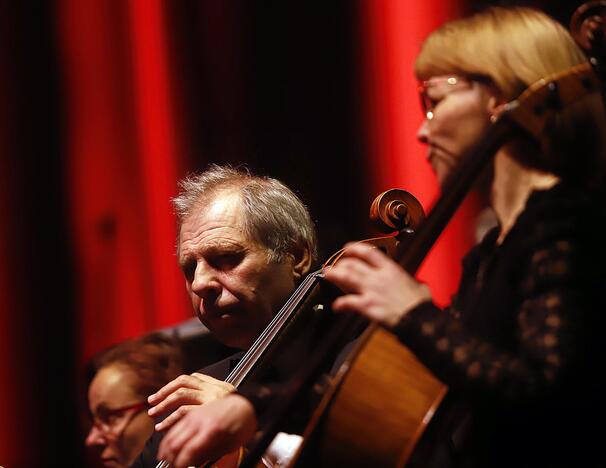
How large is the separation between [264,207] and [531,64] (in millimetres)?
833

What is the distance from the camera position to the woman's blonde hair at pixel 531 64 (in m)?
1.12

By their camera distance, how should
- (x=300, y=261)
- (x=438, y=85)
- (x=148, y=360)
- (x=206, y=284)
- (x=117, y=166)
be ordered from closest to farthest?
(x=438, y=85) → (x=206, y=284) → (x=300, y=261) → (x=148, y=360) → (x=117, y=166)

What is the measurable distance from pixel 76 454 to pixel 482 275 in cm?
203

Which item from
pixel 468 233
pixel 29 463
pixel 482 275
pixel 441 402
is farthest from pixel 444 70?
pixel 29 463

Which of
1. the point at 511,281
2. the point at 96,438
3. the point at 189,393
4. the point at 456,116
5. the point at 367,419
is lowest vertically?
the point at 96,438

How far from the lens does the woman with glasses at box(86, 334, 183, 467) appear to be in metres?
2.40

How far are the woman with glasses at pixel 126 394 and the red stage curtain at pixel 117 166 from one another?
0.42 m

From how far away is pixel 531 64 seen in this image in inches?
44.9

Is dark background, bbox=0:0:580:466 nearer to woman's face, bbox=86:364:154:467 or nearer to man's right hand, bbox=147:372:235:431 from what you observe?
woman's face, bbox=86:364:154:467

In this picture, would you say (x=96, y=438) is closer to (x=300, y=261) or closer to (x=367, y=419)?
(x=300, y=261)

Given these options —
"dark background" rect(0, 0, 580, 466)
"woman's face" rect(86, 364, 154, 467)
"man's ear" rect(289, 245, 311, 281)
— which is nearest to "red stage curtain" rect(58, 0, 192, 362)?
"dark background" rect(0, 0, 580, 466)

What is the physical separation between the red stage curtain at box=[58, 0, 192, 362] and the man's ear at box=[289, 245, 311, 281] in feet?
3.36

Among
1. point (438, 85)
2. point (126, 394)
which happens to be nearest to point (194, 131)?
point (126, 394)

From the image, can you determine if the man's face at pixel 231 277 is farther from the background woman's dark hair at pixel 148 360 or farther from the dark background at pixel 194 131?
the background woman's dark hair at pixel 148 360
